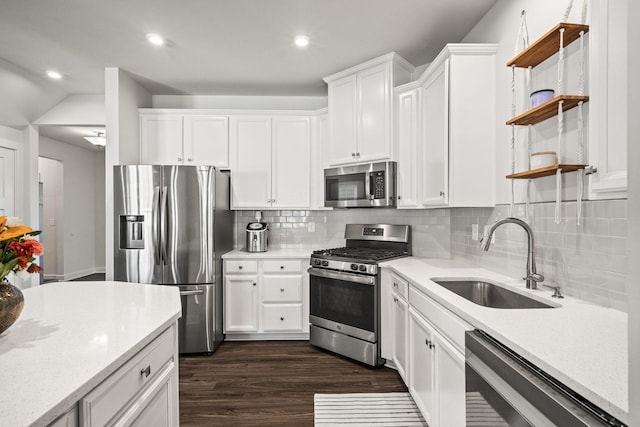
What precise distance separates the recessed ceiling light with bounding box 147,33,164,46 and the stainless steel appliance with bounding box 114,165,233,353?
1.05 metres

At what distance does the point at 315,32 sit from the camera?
2621 mm

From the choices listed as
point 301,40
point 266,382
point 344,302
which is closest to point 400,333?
point 344,302

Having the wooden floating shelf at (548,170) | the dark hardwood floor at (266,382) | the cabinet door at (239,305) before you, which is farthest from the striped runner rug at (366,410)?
the wooden floating shelf at (548,170)

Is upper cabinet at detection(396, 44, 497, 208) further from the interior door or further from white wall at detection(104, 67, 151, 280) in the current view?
the interior door

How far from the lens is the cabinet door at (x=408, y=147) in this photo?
279cm

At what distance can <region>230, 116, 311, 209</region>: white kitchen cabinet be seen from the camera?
3666 mm

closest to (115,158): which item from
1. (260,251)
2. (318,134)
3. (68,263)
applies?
(260,251)

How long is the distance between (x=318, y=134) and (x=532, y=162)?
2343 mm

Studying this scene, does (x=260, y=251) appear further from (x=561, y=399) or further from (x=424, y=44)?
(x=561, y=399)

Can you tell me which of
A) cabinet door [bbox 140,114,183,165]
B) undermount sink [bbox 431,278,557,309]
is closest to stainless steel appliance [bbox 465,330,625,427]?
undermount sink [bbox 431,278,557,309]

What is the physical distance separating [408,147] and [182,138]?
2.41 meters

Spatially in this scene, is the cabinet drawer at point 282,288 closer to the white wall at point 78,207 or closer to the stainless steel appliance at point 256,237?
the stainless steel appliance at point 256,237

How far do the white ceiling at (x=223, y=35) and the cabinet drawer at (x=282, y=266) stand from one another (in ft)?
6.32

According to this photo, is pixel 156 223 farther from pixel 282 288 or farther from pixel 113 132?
pixel 282 288
